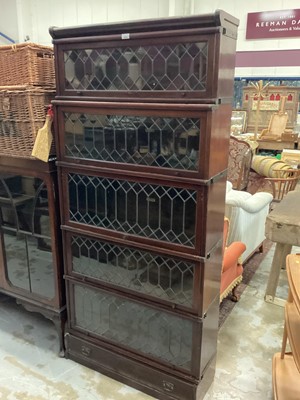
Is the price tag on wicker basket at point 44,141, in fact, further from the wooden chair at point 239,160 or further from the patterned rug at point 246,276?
the wooden chair at point 239,160

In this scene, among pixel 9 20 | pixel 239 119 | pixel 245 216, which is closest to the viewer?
pixel 245 216

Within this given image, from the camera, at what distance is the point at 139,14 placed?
692 centimetres

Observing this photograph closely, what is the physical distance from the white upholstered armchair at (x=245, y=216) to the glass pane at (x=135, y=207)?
140 centimetres

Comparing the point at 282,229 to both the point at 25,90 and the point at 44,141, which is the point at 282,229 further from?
the point at 25,90

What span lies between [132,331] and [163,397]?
36 cm

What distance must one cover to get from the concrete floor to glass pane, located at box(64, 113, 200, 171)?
3.99 ft

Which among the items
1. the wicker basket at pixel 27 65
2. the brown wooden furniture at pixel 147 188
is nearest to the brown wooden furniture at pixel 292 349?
the brown wooden furniture at pixel 147 188

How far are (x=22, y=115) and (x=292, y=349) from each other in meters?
1.60

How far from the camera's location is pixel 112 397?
5.95 ft

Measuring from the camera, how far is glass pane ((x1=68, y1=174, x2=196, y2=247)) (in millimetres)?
1538

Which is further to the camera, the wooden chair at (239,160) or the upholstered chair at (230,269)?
the wooden chair at (239,160)

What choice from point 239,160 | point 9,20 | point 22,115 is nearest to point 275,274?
point 22,115

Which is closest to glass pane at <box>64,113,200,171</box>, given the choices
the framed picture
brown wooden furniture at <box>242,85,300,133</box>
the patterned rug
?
the patterned rug

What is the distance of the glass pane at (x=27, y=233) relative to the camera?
1.99 metres
